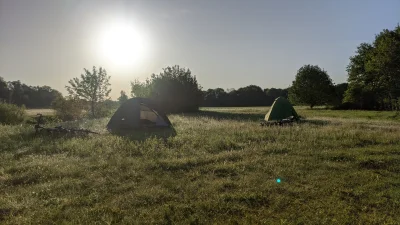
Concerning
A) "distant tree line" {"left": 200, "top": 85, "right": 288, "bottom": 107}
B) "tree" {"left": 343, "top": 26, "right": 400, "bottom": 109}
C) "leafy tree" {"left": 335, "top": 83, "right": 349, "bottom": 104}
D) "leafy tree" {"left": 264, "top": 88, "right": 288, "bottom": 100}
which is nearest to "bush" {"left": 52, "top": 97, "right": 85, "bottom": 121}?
"tree" {"left": 343, "top": 26, "right": 400, "bottom": 109}

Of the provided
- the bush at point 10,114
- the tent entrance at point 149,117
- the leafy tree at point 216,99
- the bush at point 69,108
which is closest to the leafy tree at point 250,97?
the leafy tree at point 216,99

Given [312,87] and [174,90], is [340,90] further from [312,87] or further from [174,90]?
[174,90]

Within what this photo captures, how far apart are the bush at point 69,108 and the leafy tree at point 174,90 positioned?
11.5 metres

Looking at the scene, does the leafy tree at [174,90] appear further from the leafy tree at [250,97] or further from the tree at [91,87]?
the leafy tree at [250,97]

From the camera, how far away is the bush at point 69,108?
38281 mm

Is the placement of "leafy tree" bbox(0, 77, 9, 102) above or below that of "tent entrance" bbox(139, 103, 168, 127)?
above

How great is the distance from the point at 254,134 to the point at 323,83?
50.3 m

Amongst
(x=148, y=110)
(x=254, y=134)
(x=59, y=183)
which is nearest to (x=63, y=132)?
(x=148, y=110)

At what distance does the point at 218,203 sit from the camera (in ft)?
20.6

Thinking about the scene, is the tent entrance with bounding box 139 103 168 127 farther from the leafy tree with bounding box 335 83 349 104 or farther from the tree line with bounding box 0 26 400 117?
the leafy tree with bounding box 335 83 349 104

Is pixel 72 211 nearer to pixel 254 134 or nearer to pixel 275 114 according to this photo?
pixel 254 134

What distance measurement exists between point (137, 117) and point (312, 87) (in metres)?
48.2

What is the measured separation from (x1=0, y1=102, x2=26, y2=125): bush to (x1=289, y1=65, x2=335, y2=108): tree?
49801 millimetres

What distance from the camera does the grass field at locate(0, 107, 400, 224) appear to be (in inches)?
227
